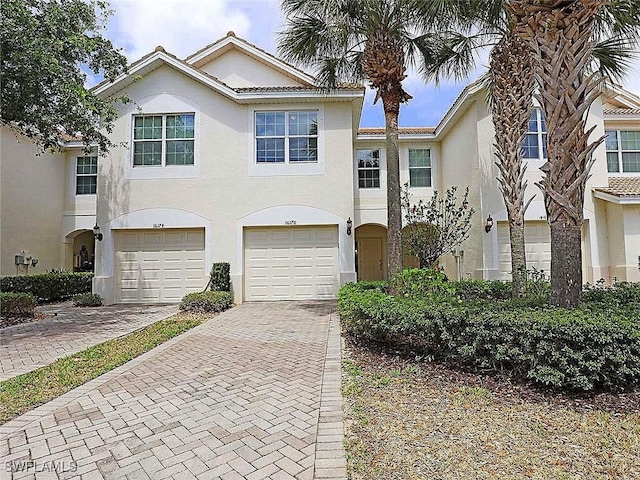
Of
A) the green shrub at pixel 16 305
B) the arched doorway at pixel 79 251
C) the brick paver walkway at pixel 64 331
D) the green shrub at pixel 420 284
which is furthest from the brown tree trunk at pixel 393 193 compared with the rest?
the arched doorway at pixel 79 251

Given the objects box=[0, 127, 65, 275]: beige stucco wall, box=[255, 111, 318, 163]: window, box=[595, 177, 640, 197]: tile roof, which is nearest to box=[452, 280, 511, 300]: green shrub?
box=[255, 111, 318, 163]: window

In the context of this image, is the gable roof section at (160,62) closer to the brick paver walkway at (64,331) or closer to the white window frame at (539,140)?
the brick paver walkway at (64,331)

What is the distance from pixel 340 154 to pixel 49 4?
933 centimetres

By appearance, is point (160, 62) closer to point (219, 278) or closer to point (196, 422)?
point (219, 278)

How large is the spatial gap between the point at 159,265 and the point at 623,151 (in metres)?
19.3

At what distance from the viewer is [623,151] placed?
54.3 feet

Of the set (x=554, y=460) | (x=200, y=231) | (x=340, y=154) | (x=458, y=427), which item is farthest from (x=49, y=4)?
(x=554, y=460)

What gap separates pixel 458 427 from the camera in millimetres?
4125

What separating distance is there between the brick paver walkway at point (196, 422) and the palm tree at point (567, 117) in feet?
12.5

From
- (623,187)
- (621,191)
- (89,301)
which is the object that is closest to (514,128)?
(621,191)

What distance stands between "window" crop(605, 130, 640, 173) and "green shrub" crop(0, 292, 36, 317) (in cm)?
2153

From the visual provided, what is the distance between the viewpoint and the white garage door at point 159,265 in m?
14.9

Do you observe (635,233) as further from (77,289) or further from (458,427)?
(77,289)

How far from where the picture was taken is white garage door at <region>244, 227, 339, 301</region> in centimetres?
1477
